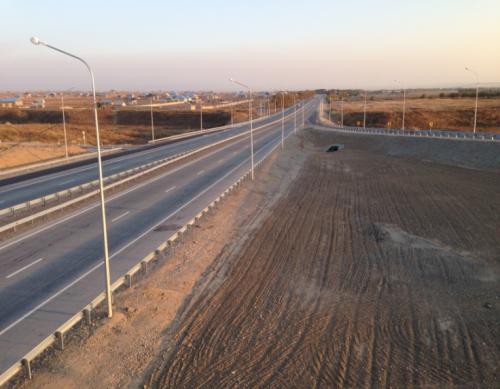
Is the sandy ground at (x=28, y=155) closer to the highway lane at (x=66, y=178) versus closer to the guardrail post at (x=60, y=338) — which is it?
the highway lane at (x=66, y=178)

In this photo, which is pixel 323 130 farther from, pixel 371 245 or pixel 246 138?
pixel 371 245

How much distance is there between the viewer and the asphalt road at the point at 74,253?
12227 mm

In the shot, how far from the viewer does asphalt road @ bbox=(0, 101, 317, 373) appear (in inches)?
481

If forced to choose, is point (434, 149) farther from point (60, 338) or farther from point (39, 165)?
point (60, 338)

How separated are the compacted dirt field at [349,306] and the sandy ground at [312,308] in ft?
0.15

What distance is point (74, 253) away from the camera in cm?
1755

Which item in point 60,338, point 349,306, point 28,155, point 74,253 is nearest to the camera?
point 60,338

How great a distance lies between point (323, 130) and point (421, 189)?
1783 inches

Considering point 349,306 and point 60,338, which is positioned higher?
point 60,338

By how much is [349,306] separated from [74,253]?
10029 millimetres

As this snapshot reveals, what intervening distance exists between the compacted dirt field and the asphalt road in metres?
3.06

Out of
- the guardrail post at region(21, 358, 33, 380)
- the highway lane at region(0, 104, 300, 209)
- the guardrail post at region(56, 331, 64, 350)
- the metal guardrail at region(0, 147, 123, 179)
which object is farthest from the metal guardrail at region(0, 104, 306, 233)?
the guardrail post at region(21, 358, 33, 380)

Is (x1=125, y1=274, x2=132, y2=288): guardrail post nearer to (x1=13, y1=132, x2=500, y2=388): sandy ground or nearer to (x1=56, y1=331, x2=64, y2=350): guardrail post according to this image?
(x1=13, y1=132, x2=500, y2=388): sandy ground

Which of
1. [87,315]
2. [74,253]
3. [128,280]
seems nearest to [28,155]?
[74,253]
